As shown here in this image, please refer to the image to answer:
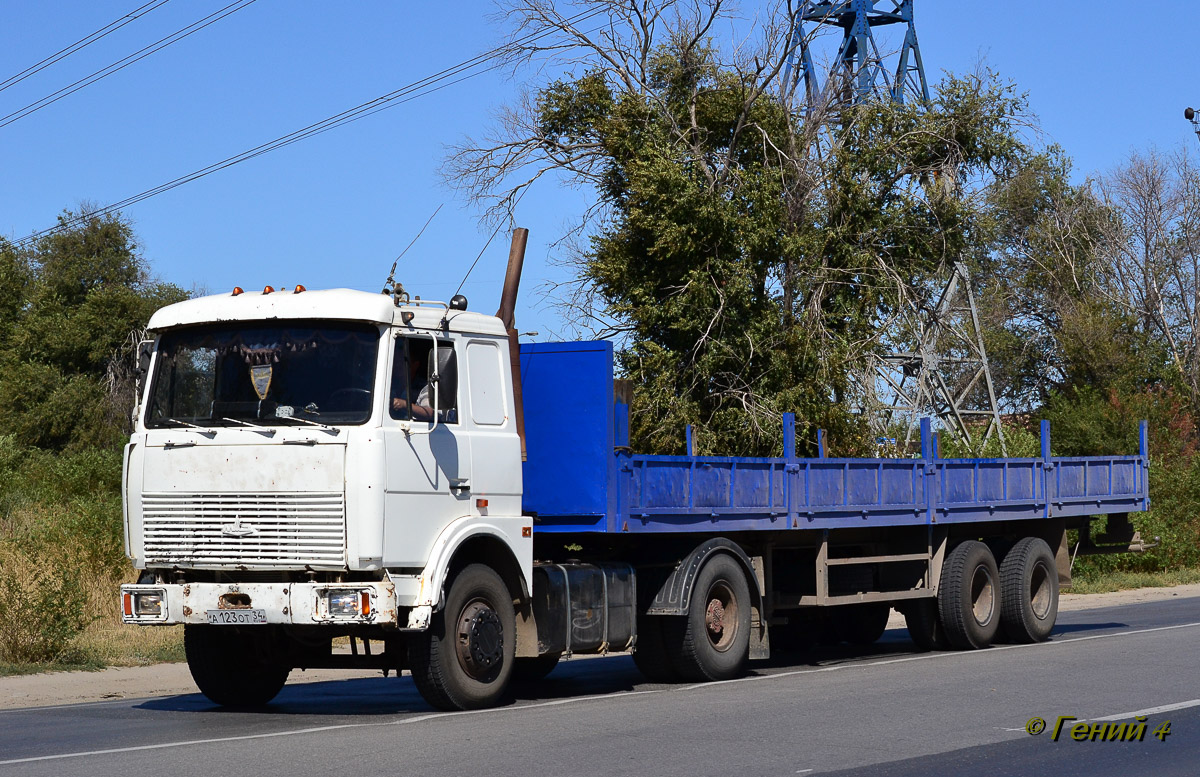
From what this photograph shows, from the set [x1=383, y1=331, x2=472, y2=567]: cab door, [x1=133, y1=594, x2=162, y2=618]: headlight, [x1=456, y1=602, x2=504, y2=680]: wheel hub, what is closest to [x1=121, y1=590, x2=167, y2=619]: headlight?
[x1=133, y1=594, x2=162, y2=618]: headlight

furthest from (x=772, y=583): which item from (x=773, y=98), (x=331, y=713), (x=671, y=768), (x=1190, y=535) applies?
(x=1190, y=535)

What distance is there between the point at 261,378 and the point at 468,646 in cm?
239

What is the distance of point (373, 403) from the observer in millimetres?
9523

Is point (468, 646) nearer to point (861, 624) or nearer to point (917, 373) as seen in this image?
point (861, 624)

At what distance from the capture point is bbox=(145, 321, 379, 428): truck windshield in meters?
9.61

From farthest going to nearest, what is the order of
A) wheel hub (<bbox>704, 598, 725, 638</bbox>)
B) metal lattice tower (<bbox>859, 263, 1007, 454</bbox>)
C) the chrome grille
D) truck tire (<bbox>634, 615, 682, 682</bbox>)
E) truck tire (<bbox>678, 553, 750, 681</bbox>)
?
1. metal lattice tower (<bbox>859, 263, 1007, 454</bbox>)
2. wheel hub (<bbox>704, 598, 725, 638</bbox>)
3. truck tire (<bbox>634, 615, 682, 682</bbox>)
4. truck tire (<bbox>678, 553, 750, 681</bbox>)
5. the chrome grille

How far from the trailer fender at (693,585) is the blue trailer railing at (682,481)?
7.1 inches

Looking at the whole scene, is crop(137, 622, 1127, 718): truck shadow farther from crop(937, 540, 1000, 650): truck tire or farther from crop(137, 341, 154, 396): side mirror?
crop(137, 341, 154, 396): side mirror

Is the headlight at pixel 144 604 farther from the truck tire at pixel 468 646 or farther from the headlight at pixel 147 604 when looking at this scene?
the truck tire at pixel 468 646

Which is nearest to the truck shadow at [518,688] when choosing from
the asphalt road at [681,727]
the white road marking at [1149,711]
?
the asphalt road at [681,727]

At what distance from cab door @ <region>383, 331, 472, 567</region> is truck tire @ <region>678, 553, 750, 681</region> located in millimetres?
2678

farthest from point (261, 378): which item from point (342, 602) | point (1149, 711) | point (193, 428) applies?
point (1149, 711)

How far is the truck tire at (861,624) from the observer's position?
52.7ft

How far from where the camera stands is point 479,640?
396 inches
